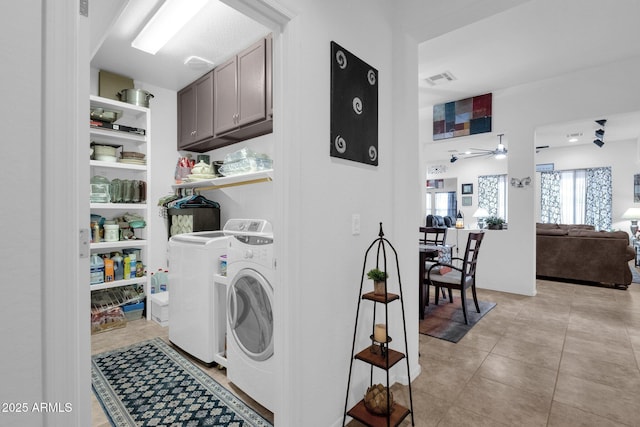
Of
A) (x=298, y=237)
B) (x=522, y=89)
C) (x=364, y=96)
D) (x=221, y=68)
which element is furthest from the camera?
(x=522, y=89)

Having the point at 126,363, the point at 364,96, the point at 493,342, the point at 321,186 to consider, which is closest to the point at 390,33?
the point at 364,96

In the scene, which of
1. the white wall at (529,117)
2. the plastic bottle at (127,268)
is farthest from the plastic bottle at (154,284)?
the white wall at (529,117)

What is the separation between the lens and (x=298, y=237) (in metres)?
1.43

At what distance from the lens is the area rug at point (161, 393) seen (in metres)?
1.74

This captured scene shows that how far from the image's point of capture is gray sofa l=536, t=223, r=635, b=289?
4445mm

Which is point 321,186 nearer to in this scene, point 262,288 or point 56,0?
point 262,288

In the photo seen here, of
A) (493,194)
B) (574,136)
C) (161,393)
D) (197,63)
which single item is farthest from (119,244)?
(493,194)

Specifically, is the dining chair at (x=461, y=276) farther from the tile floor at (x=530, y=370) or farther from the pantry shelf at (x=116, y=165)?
the pantry shelf at (x=116, y=165)

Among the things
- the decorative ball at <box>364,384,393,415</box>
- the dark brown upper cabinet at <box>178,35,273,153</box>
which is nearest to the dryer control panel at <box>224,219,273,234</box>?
the dark brown upper cabinet at <box>178,35,273,153</box>

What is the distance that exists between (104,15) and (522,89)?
4.87m

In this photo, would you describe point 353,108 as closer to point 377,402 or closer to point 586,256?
point 377,402

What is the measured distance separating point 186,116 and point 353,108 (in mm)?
2444

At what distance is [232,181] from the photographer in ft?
9.63

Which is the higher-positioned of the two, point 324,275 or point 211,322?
point 324,275
